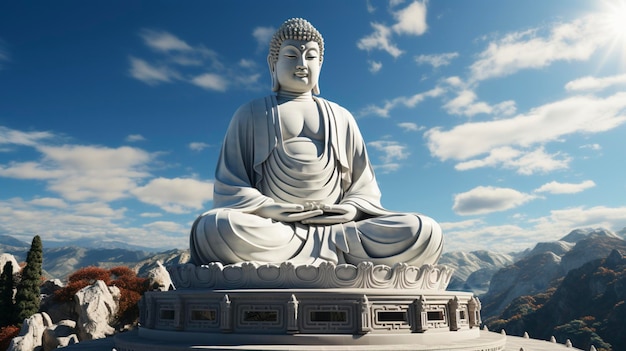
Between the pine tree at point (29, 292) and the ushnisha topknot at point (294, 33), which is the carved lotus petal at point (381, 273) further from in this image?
the pine tree at point (29, 292)

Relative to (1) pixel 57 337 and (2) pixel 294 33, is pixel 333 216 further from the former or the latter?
(1) pixel 57 337

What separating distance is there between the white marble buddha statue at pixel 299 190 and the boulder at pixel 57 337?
663 cm

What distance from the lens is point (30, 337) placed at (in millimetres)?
12445

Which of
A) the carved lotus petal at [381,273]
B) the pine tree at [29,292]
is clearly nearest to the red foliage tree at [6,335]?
the pine tree at [29,292]

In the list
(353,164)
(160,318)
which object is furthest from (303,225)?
(160,318)

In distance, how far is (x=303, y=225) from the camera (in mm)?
8836

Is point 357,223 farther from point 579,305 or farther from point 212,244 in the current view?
point 579,305

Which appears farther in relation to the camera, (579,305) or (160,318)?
(579,305)

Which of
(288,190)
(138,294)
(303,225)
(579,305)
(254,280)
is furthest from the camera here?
(579,305)

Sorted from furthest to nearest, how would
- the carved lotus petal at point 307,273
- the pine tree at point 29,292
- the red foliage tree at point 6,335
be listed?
1. the pine tree at point 29,292
2. the red foliage tree at point 6,335
3. the carved lotus petal at point 307,273

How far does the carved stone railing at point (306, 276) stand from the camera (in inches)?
290

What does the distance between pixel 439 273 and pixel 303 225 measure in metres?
2.63

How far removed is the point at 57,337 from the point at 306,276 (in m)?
9.15

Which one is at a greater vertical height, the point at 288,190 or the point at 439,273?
the point at 288,190
